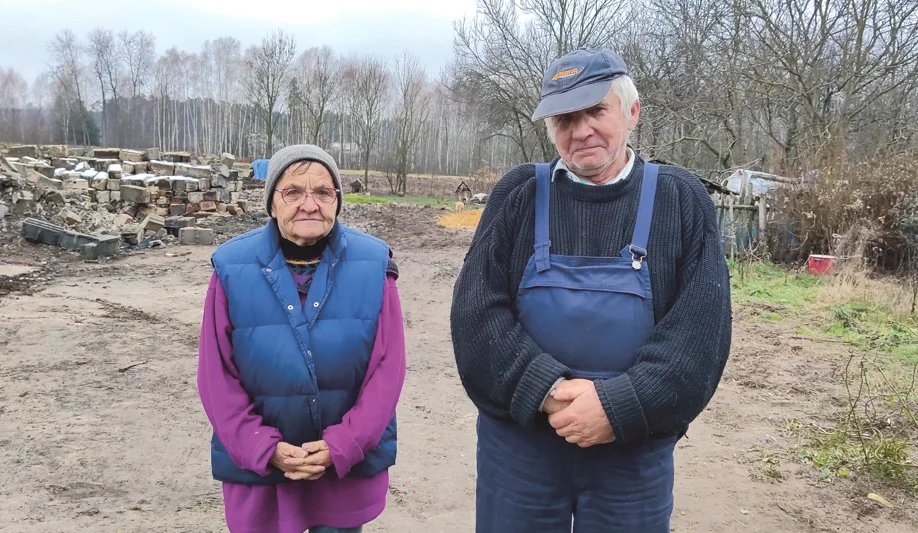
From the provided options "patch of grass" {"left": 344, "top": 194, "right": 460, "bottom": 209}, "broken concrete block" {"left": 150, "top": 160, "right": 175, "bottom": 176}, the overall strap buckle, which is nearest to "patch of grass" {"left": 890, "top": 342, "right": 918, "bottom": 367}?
the overall strap buckle

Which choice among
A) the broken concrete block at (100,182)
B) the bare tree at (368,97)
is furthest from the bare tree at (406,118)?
the broken concrete block at (100,182)

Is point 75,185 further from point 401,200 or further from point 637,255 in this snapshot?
point 401,200

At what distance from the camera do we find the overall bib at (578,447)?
1.75m

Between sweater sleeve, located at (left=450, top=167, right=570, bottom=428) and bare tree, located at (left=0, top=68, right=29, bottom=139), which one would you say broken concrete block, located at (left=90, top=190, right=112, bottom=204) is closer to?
sweater sleeve, located at (left=450, top=167, right=570, bottom=428)

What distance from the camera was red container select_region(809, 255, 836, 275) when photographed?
1097cm

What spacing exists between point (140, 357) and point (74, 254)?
286 inches

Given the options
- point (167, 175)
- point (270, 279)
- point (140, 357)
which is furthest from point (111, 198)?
point (270, 279)

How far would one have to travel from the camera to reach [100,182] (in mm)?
16578

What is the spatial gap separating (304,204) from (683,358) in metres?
1.33

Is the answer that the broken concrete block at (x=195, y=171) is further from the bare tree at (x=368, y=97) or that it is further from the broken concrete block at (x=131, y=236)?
the bare tree at (x=368, y=97)

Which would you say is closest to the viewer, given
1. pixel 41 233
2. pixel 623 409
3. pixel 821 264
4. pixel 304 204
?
pixel 623 409

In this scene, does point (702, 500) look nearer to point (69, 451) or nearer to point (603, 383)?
point (603, 383)

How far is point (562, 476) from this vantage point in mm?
1865

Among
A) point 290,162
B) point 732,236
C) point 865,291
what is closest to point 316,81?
point 732,236
